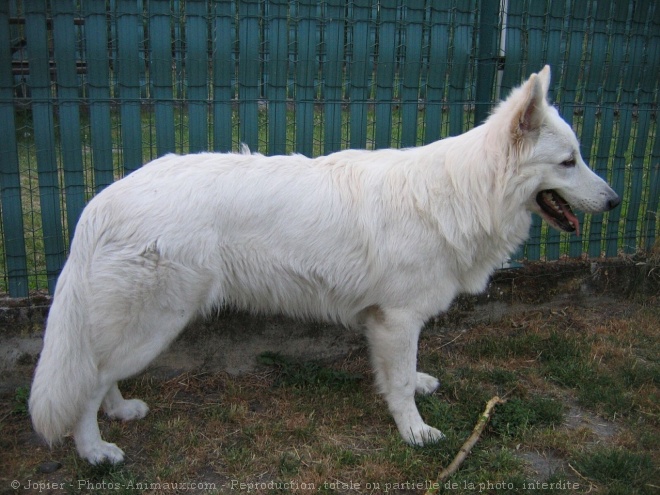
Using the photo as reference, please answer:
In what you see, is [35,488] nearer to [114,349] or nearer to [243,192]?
[114,349]

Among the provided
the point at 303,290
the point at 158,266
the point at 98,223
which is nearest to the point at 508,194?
the point at 303,290

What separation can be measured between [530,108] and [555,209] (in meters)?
0.67

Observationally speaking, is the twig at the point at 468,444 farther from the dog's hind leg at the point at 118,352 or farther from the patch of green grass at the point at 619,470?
the dog's hind leg at the point at 118,352

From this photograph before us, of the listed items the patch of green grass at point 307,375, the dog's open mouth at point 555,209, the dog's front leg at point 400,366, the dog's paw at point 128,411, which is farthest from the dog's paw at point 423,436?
the dog's paw at point 128,411

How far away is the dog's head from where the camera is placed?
349 cm

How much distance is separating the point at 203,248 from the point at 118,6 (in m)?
1.79

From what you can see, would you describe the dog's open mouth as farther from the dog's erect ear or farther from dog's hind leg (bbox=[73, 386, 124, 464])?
dog's hind leg (bbox=[73, 386, 124, 464])

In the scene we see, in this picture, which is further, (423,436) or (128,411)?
(128,411)

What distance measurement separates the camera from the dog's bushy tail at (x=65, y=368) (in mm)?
3312

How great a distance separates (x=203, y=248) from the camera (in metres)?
3.45

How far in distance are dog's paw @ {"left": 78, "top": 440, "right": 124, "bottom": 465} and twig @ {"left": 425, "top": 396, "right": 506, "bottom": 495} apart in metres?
1.68

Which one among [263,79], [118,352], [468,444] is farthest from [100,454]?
[263,79]

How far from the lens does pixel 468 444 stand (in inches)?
142

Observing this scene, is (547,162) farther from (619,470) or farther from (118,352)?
(118,352)
